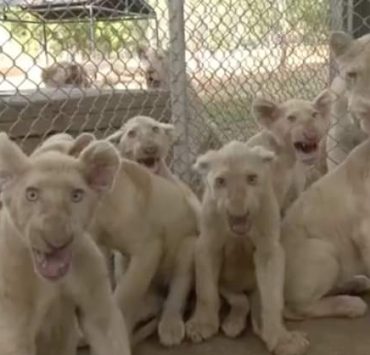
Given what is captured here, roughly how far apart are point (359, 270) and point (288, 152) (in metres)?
0.86

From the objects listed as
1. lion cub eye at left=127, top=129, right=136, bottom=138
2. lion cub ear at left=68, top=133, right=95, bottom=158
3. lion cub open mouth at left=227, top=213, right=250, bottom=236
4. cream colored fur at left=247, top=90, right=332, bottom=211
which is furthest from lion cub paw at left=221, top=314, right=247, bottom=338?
lion cub eye at left=127, top=129, right=136, bottom=138

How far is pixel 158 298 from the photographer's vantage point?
4156 millimetres

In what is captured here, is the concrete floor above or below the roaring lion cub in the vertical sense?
below

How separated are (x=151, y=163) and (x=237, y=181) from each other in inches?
40.6

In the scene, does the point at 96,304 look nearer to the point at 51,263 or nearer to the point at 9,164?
the point at 51,263

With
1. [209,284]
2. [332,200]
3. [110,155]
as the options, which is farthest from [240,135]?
[110,155]

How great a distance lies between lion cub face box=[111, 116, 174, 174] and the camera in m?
4.52

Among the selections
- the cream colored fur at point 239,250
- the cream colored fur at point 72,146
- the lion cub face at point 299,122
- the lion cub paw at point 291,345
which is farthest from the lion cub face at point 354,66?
the cream colored fur at point 72,146

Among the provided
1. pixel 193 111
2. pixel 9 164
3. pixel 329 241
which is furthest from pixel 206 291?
pixel 193 111

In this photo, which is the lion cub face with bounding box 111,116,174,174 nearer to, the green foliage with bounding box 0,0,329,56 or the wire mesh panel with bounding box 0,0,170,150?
the wire mesh panel with bounding box 0,0,170,150

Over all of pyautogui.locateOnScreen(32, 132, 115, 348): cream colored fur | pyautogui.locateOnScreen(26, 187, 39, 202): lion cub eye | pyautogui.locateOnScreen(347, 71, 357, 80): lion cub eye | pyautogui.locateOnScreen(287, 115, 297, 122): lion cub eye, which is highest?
pyautogui.locateOnScreen(26, 187, 39, 202): lion cub eye

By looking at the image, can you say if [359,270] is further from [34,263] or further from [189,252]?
[34,263]

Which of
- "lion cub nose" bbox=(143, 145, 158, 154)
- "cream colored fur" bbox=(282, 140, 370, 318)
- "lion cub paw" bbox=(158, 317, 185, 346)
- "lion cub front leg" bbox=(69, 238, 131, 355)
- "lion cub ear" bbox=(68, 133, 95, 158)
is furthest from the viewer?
"lion cub nose" bbox=(143, 145, 158, 154)

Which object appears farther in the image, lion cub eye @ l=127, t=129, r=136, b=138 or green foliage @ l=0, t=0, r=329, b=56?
green foliage @ l=0, t=0, r=329, b=56
